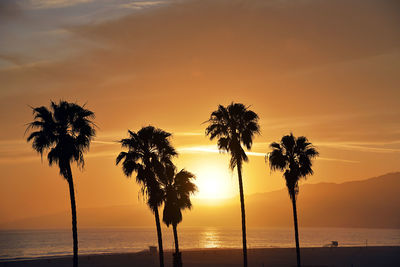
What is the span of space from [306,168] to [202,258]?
164 feet

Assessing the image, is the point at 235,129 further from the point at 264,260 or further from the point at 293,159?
the point at 264,260

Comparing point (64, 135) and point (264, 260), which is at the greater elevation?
point (64, 135)

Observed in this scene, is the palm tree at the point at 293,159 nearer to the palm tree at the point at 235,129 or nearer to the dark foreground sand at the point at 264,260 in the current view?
the palm tree at the point at 235,129

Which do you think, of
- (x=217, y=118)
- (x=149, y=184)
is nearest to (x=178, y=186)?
(x=149, y=184)

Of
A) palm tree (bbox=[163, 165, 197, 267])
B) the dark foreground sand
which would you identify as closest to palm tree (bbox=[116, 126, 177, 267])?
palm tree (bbox=[163, 165, 197, 267])

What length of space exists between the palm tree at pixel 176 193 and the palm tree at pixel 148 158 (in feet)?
6.19

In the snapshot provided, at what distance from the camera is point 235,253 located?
106 m

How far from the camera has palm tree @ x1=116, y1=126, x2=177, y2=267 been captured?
43.8 m

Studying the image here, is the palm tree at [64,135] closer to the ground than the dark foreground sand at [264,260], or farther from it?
farther from it

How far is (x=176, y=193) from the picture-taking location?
4716 cm

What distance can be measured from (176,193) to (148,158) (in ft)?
16.8

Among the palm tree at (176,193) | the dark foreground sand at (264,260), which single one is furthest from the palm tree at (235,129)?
the dark foreground sand at (264,260)

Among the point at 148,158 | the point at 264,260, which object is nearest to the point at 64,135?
the point at 148,158

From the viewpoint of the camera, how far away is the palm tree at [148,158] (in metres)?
43.8
